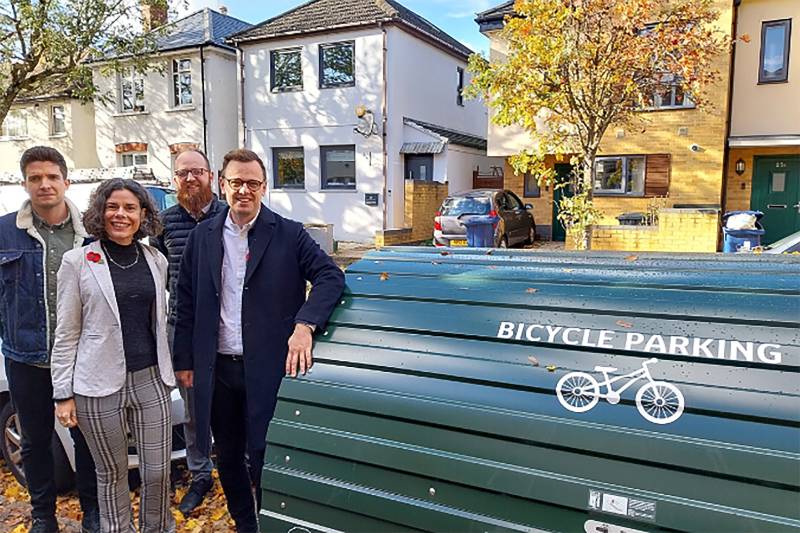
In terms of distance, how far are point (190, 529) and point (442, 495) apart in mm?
2092

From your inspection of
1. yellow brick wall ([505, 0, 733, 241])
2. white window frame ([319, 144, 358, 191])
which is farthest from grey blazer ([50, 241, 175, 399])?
white window frame ([319, 144, 358, 191])

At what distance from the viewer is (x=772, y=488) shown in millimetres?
1523

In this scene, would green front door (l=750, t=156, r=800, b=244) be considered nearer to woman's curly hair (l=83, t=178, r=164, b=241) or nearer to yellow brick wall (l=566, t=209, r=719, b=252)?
yellow brick wall (l=566, t=209, r=719, b=252)

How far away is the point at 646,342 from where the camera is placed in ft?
6.18

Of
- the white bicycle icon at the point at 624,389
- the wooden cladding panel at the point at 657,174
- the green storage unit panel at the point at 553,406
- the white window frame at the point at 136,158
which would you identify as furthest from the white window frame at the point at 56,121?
Result: the white bicycle icon at the point at 624,389

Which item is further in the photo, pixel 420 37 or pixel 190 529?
pixel 420 37

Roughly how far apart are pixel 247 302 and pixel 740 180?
46.6 ft

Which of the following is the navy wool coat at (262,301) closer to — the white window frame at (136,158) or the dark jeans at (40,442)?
the dark jeans at (40,442)

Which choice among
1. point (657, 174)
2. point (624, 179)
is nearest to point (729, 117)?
point (657, 174)

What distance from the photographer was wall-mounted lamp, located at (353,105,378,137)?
53.0 ft


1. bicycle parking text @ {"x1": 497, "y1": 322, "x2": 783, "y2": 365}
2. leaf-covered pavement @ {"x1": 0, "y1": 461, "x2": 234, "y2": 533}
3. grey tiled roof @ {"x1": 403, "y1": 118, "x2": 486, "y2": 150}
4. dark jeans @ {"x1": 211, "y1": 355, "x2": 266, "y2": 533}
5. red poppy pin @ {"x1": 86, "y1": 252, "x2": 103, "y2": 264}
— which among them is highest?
grey tiled roof @ {"x1": 403, "y1": 118, "x2": 486, "y2": 150}

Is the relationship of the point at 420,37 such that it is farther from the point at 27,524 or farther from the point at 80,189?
the point at 27,524

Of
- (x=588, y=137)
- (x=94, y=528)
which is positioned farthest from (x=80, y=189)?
(x=588, y=137)

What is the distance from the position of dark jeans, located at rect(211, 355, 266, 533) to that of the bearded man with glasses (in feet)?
1.95
